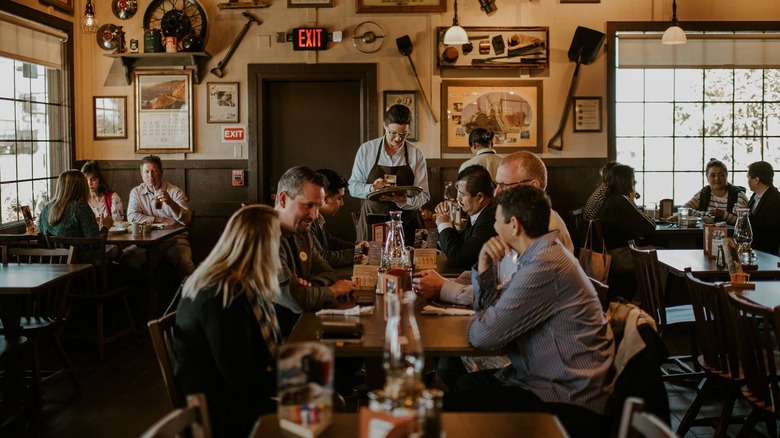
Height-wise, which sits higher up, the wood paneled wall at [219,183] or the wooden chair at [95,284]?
the wood paneled wall at [219,183]

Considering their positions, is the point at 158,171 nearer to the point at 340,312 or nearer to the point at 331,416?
the point at 340,312

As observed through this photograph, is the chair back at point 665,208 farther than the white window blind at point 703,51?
No

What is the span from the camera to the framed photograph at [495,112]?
25.3ft

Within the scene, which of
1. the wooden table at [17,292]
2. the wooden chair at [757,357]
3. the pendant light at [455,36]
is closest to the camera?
the wooden chair at [757,357]

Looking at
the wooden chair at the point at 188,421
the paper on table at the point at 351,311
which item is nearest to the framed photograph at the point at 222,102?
the paper on table at the point at 351,311

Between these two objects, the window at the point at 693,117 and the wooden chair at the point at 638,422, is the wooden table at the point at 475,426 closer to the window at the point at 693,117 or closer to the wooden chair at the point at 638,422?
the wooden chair at the point at 638,422

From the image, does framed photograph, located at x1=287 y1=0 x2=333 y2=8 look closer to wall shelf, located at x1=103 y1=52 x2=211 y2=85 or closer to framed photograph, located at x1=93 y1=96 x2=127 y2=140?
wall shelf, located at x1=103 y1=52 x2=211 y2=85

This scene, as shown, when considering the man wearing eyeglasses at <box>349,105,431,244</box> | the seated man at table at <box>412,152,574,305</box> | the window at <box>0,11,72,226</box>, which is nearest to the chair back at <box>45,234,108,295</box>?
the window at <box>0,11,72,226</box>

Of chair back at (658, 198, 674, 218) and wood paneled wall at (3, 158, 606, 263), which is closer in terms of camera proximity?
chair back at (658, 198, 674, 218)

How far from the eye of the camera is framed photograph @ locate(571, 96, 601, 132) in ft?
25.5

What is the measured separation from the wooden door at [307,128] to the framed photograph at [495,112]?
84 centimetres

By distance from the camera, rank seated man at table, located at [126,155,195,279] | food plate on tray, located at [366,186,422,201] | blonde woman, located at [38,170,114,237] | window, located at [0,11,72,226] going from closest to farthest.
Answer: food plate on tray, located at [366,186,422,201], blonde woman, located at [38,170,114,237], window, located at [0,11,72,226], seated man at table, located at [126,155,195,279]

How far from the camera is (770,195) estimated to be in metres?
6.57

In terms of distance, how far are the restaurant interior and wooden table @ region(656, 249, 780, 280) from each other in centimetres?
219
